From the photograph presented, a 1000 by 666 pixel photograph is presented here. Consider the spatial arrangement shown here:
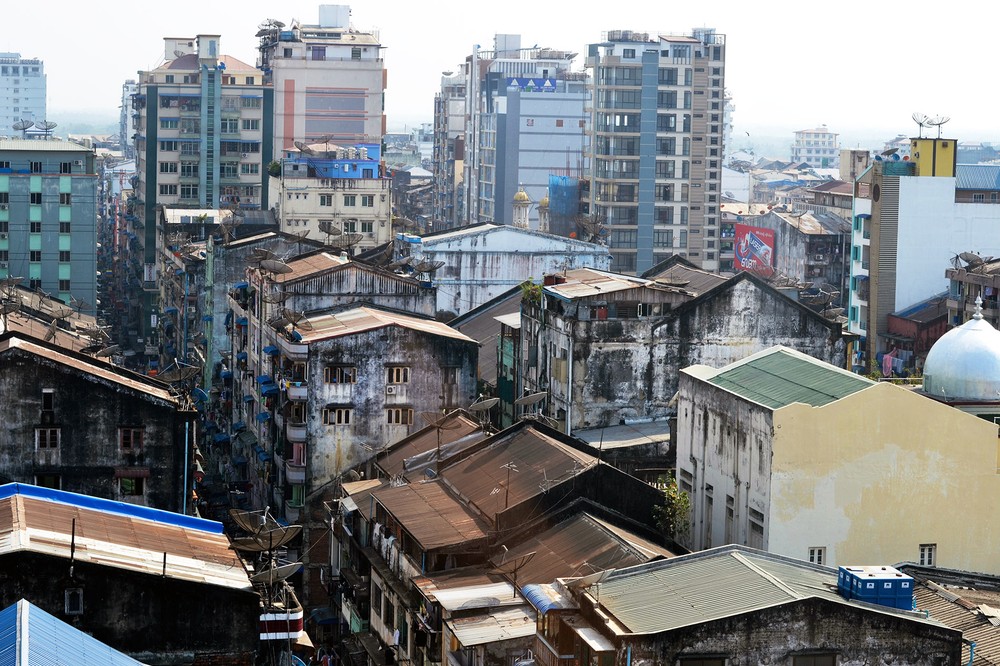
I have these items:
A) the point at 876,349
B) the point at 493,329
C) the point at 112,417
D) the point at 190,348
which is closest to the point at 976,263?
the point at 876,349

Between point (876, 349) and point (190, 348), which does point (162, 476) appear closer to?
point (190, 348)

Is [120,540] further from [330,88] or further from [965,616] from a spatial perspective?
[330,88]

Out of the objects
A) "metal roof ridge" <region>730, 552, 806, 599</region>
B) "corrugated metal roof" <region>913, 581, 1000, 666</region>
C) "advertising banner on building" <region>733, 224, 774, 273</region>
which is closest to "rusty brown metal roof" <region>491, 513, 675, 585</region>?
"metal roof ridge" <region>730, 552, 806, 599</region>

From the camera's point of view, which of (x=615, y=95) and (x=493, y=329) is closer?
(x=493, y=329)

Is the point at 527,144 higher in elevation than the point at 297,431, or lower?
higher

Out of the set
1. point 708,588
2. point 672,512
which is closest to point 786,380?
point 672,512

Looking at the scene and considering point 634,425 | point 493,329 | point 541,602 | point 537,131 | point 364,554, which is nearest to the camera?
point 541,602
